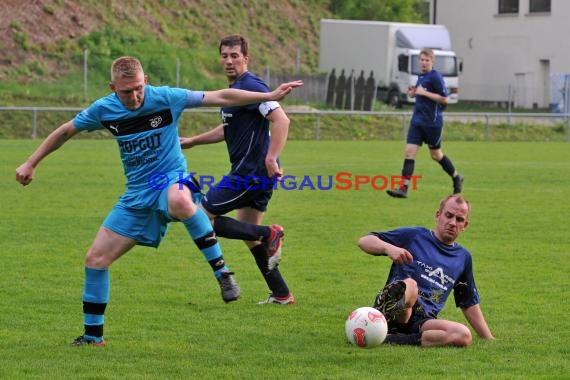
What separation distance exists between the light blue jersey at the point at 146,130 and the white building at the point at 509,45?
4047 cm

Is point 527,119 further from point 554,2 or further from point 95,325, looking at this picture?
point 95,325

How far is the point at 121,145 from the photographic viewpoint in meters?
7.24

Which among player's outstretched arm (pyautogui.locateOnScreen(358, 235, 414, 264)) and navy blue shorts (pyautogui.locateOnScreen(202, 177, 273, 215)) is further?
navy blue shorts (pyautogui.locateOnScreen(202, 177, 273, 215))

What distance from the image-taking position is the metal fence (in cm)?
2953

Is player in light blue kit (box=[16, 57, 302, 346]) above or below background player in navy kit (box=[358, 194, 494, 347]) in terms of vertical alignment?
above

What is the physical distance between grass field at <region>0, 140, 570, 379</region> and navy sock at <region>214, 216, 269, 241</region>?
54cm

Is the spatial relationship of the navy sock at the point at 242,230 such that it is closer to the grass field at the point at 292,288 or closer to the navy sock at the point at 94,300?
the grass field at the point at 292,288

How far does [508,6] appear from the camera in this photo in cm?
5197

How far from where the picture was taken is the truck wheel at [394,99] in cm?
4456

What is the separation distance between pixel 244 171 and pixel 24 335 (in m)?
2.11

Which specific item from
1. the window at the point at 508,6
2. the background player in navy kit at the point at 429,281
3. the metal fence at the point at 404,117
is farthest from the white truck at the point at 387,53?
the background player in navy kit at the point at 429,281

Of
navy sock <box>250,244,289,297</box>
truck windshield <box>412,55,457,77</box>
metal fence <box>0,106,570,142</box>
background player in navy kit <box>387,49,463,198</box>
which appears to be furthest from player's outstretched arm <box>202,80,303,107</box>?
truck windshield <box>412,55,457,77</box>

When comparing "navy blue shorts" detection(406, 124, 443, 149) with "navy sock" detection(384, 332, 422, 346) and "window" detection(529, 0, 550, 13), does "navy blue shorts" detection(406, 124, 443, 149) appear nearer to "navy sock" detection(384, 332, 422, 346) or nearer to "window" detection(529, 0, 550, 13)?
Answer: "navy sock" detection(384, 332, 422, 346)

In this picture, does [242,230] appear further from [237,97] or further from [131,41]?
[131,41]
